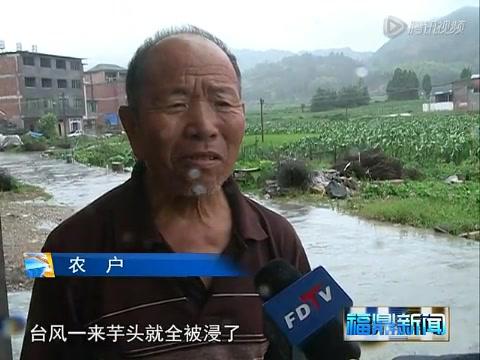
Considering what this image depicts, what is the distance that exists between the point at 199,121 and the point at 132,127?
19 centimetres

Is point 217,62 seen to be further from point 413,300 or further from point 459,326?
point 459,326

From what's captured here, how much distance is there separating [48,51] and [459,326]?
5.07 feet

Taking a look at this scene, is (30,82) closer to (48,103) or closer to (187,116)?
(48,103)

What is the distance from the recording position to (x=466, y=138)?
1760mm

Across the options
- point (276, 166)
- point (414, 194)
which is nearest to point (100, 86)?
point (276, 166)

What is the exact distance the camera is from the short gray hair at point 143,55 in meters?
1.46

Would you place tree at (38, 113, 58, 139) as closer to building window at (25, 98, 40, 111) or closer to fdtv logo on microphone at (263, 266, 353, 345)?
building window at (25, 98, 40, 111)

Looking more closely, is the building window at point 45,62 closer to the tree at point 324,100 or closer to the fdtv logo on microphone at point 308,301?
the tree at point 324,100

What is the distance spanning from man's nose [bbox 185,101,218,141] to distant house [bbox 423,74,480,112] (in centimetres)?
74

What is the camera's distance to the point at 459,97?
1748 mm

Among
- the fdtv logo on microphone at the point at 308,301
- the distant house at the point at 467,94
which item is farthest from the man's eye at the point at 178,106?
the distant house at the point at 467,94

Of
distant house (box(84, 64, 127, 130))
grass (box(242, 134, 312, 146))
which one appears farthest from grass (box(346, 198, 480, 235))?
distant house (box(84, 64, 127, 130))

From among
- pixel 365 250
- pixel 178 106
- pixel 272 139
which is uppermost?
pixel 178 106

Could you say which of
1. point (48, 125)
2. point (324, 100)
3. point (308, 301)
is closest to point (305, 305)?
point (308, 301)
